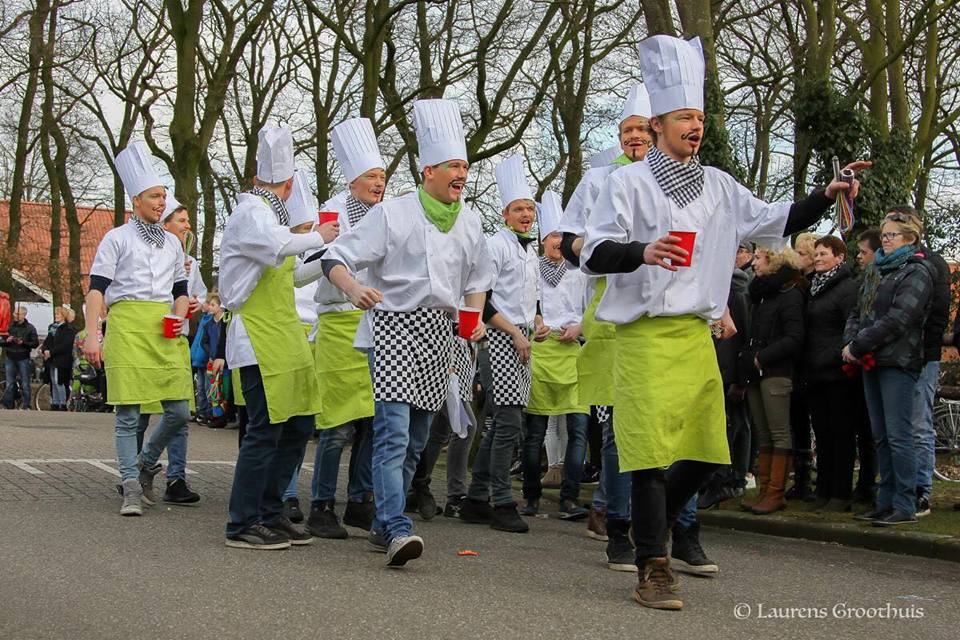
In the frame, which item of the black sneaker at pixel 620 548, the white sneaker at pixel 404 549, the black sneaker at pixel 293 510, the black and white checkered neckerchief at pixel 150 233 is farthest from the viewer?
the black and white checkered neckerchief at pixel 150 233

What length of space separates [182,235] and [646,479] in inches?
195

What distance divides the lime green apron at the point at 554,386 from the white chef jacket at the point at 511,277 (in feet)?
1.05

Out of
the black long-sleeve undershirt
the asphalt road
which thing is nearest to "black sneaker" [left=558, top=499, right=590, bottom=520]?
the asphalt road

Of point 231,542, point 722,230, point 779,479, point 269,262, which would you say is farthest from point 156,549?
point 779,479

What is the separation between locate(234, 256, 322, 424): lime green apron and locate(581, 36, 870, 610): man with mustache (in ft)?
6.49

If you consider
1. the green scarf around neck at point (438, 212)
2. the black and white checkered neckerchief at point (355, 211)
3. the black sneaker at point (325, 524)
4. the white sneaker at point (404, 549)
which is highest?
the black and white checkered neckerchief at point (355, 211)

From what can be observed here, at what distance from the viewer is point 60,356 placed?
25000mm

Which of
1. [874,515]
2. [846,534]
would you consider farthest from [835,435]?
[846,534]

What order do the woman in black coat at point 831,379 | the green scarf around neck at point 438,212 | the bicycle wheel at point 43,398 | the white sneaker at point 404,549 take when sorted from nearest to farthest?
the white sneaker at point 404,549 → the green scarf around neck at point 438,212 → the woman in black coat at point 831,379 → the bicycle wheel at point 43,398

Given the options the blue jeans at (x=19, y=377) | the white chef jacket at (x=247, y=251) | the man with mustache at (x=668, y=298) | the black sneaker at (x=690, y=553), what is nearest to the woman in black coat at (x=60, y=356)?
the blue jeans at (x=19, y=377)

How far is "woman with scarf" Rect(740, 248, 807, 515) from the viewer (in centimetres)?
930

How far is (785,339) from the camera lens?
9305 mm

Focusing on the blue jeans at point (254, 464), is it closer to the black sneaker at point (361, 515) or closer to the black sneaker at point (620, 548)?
the black sneaker at point (361, 515)

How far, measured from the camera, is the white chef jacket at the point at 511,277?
29.3 ft
